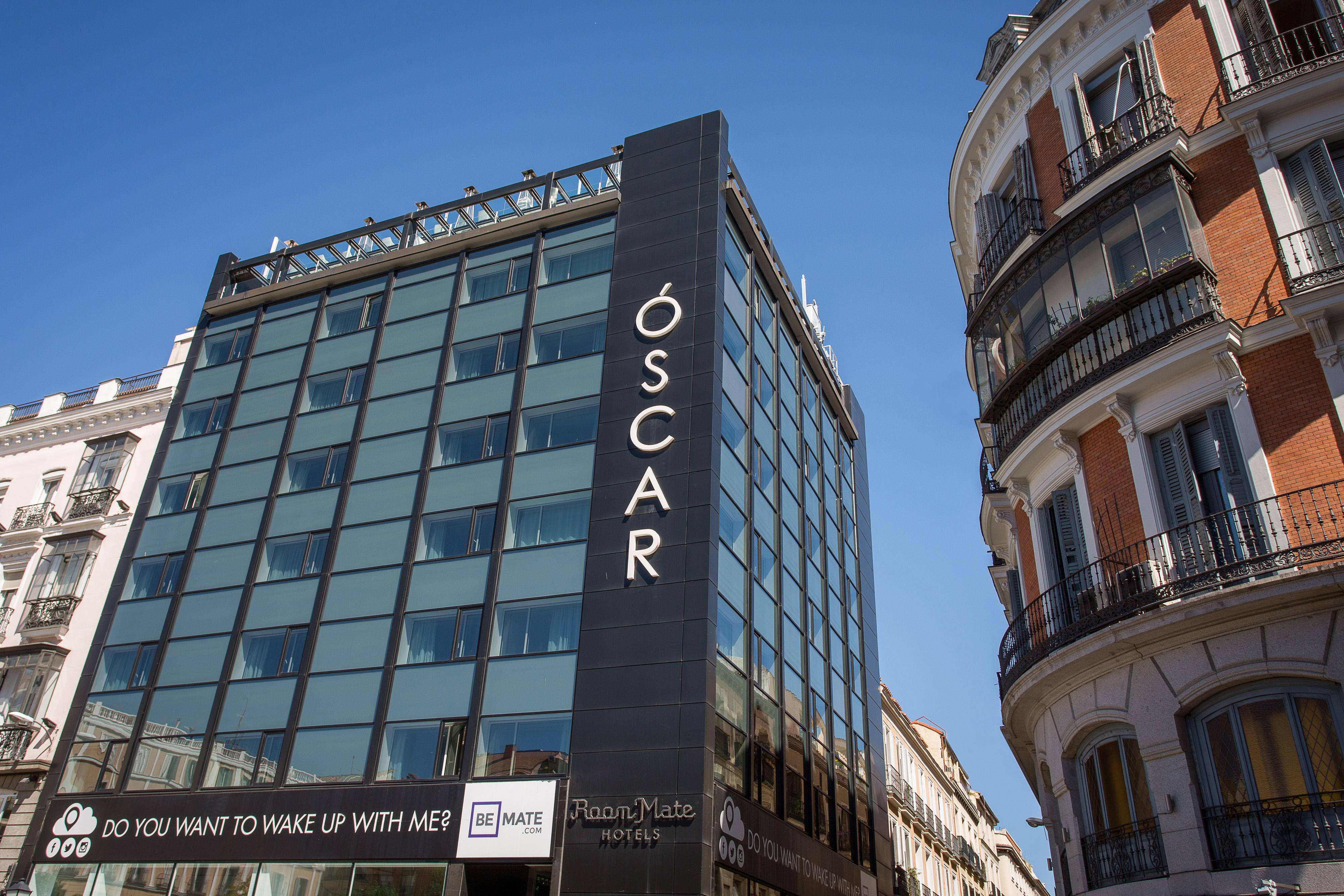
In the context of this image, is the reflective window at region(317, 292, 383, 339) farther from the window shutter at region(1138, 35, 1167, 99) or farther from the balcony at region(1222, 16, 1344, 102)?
the balcony at region(1222, 16, 1344, 102)

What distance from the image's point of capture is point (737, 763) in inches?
942

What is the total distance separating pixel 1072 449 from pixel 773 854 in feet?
42.8

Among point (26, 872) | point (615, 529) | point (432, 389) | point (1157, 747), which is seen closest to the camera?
point (1157, 747)

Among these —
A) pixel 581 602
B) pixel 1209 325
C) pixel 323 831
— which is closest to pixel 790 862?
pixel 581 602

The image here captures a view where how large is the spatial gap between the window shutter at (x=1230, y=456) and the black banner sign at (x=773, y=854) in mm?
12431

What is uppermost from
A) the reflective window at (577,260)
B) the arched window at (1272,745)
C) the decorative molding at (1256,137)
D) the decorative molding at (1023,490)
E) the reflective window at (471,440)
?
the reflective window at (577,260)

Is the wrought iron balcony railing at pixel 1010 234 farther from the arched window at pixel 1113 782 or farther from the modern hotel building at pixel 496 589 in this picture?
the arched window at pixel 1113 782

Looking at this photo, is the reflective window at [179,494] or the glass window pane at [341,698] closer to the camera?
the glass window pane at [341,698]

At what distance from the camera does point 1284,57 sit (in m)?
18.0

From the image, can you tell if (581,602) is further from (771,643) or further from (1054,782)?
(1054,782)

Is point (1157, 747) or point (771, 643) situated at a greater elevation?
point (771, 643)

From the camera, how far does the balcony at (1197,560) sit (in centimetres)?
1456

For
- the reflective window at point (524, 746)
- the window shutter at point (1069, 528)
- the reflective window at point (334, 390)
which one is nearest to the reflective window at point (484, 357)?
the reflective window at point (334, 390)

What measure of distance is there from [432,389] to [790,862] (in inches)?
694
